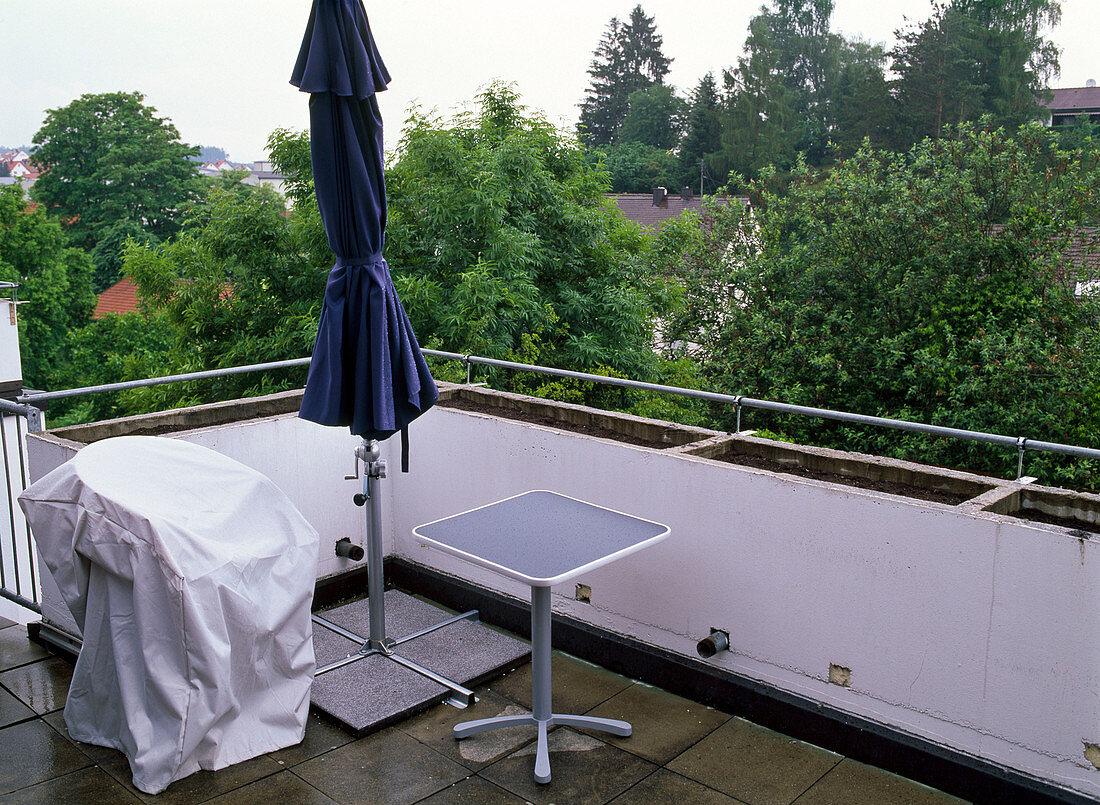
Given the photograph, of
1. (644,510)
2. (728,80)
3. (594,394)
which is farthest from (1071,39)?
(644,510)

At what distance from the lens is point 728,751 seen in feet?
10.8

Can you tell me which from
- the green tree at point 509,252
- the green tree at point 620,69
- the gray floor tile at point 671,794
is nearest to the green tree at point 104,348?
the green tree at point 509,252

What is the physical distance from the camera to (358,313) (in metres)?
3.55

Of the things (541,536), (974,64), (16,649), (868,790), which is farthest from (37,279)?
(974,64)

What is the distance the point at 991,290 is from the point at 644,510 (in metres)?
11.1

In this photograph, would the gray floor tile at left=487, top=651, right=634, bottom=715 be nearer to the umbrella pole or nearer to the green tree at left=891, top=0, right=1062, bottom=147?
the umbrella pole

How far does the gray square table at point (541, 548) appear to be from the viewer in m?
3.01

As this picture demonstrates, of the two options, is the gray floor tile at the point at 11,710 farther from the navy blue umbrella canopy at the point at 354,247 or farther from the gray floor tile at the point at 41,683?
the navy blue umbrella canopy at the point at 354,247

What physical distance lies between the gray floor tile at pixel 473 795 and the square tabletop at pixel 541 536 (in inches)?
30.9

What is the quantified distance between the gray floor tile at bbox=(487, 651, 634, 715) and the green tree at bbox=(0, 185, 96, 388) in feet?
107

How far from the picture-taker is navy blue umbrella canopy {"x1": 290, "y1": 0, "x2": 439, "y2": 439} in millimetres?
3410

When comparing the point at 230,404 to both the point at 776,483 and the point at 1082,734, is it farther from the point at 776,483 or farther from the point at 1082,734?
the point at 1082,734

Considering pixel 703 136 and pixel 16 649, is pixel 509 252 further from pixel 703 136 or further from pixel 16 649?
pixel 703 136

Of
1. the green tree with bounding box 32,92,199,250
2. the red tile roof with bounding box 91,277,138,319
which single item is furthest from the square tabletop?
the red tile roof with bounding box 91,277,138,319
